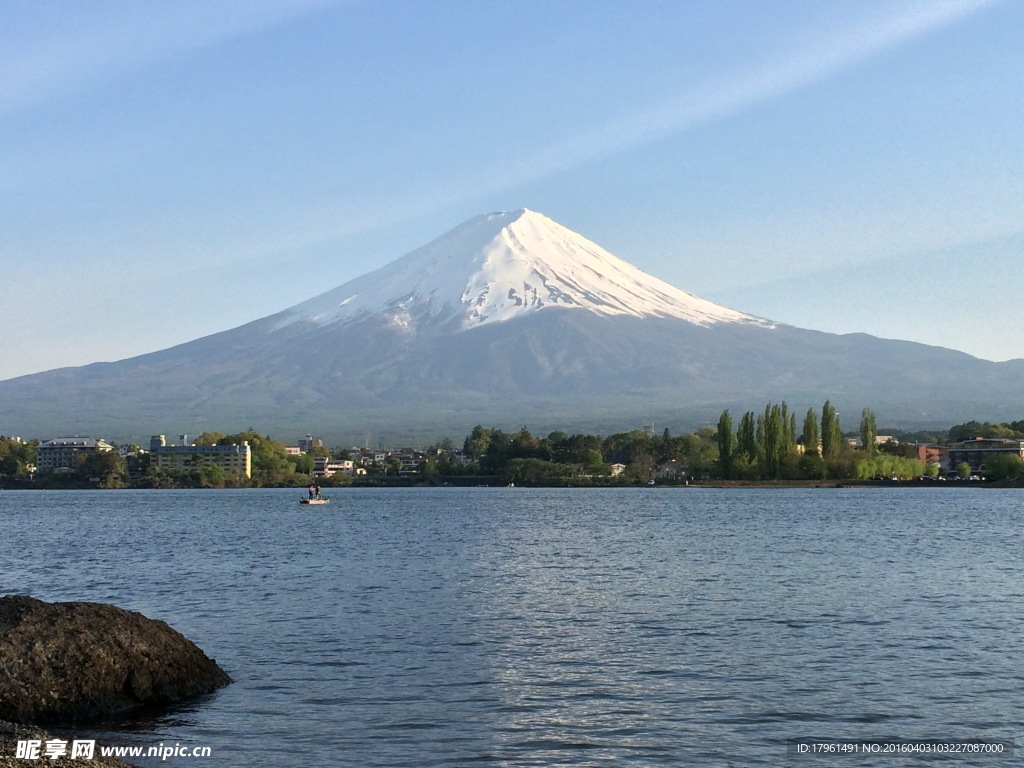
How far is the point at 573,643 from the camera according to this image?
Result: 22.1m

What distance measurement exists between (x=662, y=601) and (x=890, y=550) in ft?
57.5

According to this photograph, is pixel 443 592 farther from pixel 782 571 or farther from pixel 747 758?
pixel 747 758

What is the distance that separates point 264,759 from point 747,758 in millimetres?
5367

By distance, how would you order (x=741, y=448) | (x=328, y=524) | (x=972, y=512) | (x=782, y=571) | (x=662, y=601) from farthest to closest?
(x=741, y=448)
(x=972, y=512)
(x=328, y=524)
(x=782, y=571)
(x=662, y=601)

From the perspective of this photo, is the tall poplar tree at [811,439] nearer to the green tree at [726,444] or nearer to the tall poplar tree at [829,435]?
the tall poplar tree at [829,435]

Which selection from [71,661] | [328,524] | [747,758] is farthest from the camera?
[328,524]

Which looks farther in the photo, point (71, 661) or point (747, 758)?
point (71, 661)

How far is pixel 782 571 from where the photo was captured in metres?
34.8

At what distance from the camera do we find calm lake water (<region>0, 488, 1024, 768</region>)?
51.1 ft

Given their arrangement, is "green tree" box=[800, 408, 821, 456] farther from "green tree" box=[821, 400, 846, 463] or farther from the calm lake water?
the calm lake water

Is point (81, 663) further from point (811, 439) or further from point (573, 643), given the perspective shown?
point (811, 439)

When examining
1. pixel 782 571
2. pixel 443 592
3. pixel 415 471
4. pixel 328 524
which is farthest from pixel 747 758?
pixel 415 471

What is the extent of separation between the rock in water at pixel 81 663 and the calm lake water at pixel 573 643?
585mm

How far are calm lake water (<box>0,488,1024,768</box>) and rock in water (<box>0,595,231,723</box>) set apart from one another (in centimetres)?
58
